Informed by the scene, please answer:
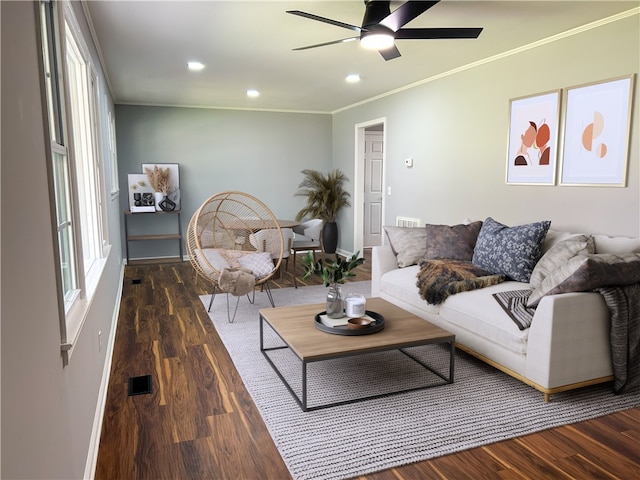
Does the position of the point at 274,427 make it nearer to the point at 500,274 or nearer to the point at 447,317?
the point at 447,317

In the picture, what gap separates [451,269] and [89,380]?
2489 mm

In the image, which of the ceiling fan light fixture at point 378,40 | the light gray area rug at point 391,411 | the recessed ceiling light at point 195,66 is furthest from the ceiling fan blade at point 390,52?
the light gray area rug at point 391,411

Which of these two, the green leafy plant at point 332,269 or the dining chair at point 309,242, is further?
the dining chair at point 309,242

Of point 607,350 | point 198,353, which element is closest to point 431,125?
point 607,350

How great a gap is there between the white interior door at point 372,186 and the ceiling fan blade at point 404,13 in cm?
483

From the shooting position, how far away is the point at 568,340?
2.53 m

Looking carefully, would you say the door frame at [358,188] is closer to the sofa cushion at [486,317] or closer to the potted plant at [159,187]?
the potted plant at [159,187]

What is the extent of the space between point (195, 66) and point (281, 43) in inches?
45.4

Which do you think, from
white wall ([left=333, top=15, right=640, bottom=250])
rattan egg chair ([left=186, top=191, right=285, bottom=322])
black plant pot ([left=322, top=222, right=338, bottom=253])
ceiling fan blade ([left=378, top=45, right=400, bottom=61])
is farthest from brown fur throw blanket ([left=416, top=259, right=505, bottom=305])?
black plant pot ([left=322, top=222, right=338, bottom=253])

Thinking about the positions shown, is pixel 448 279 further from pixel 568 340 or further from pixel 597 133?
pixel 597 133

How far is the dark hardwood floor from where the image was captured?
1.98 meters

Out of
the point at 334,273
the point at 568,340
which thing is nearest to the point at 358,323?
the point at 334,273

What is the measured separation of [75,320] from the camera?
1.85 metres

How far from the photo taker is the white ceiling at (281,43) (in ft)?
9.70
